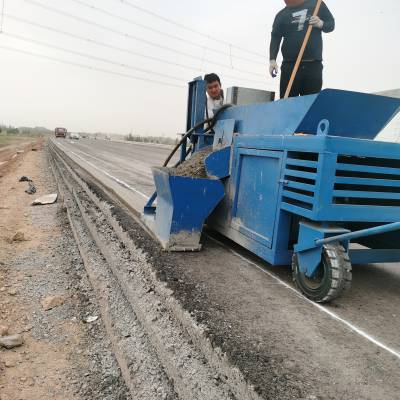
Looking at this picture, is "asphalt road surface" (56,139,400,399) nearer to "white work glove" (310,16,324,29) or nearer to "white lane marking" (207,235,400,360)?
"white lane marking" (207,235,400,360)

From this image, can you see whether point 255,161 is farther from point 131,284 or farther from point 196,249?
point 131,284

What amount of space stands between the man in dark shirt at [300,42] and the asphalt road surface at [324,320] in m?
2.30

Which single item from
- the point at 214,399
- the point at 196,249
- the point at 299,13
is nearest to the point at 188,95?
the point at 299,13

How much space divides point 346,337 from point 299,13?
3.74m

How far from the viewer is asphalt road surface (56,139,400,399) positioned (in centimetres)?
244

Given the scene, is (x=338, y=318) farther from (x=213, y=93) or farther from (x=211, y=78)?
(x=211, y=78)

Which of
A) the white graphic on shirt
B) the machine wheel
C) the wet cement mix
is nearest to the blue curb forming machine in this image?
the machine wheel

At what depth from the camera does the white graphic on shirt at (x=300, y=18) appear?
476 centimetres

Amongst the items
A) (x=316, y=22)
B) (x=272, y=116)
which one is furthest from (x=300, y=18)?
(x=272, y=116)

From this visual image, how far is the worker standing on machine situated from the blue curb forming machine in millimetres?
931

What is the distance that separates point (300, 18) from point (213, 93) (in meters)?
1.64

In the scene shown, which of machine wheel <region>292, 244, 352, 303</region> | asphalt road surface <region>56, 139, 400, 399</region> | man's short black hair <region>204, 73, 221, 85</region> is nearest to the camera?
asphalt road surface <region>56, 139, 400, 399</region>

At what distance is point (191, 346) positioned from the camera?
9.29 ft

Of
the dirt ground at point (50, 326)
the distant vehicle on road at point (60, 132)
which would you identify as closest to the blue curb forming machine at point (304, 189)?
the dirt ground at point (50, 326)
